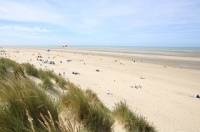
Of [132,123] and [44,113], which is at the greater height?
[44,113]

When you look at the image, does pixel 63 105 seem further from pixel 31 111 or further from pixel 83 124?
pixel 31 111

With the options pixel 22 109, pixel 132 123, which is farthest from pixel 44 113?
pixel 132 123

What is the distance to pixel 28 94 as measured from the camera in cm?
294

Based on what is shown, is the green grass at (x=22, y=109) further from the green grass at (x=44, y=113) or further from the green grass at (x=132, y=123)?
the green grass at (x=132, y=123)

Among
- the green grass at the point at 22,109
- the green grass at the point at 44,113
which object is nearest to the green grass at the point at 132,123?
the green grass at the point at 44,113

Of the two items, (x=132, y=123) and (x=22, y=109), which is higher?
(x=22, y=109)

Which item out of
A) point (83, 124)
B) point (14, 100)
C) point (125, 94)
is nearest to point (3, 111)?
point (14, 100)

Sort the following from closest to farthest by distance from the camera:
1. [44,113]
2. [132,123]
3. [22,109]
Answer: [22,109] → [44,113] → [132,123]

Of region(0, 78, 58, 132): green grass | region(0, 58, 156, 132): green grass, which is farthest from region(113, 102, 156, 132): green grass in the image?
region(0, 78, 58, 132): green grass

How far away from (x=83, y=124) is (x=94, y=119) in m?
0.19

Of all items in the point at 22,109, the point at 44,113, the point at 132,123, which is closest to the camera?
the point at 22,109

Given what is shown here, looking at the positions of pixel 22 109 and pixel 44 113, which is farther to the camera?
pixel 44 113

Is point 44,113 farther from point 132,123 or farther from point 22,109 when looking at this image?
point 132,123

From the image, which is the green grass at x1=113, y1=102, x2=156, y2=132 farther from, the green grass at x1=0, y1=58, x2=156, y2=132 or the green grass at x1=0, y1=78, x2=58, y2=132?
the green grass at x1=0, y1=78, x2=58, y2=132
